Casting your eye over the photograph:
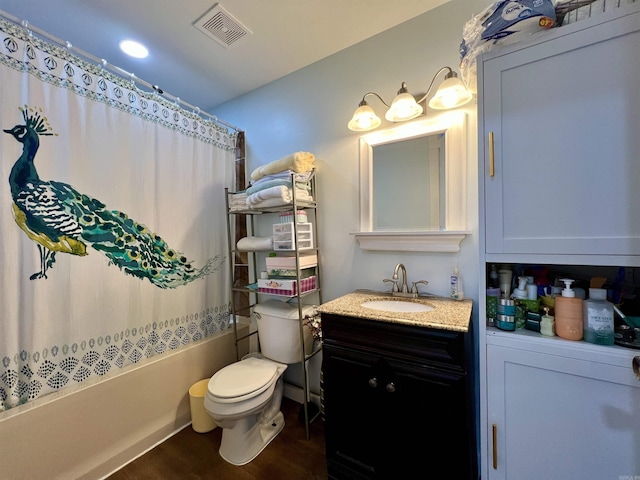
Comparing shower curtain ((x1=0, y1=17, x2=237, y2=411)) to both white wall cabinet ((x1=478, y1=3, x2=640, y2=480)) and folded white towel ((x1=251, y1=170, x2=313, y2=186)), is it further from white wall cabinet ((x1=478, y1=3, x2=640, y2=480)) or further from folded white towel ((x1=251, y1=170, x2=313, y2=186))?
white wall cabinet ((x1=478, y1=3, x2=640, y2=480))

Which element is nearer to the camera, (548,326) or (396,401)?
(548,326)

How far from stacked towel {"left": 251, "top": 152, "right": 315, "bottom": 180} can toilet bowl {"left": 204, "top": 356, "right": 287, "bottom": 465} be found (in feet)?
4.10

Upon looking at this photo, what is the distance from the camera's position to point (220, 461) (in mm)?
1405

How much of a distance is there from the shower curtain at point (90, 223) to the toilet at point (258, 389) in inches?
20.2

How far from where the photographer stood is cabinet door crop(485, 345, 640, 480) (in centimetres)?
73

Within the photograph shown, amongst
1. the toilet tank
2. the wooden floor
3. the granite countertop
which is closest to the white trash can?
the wooden floor

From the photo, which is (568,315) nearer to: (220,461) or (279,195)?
(279,195)

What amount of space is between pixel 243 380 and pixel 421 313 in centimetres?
106

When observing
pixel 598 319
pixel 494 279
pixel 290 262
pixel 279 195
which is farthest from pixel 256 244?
pixel 598 319

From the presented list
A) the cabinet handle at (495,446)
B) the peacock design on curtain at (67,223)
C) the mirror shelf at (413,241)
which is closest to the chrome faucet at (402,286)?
the mirror shelf at (413,241)

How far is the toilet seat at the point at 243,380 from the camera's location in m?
1.34

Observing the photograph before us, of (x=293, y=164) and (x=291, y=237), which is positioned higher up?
(x=293, y=164)

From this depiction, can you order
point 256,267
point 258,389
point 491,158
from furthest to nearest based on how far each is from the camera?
1. point 256,267
2. point 258,389
3. point 491,158

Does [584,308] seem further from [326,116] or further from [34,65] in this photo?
[34,65]
